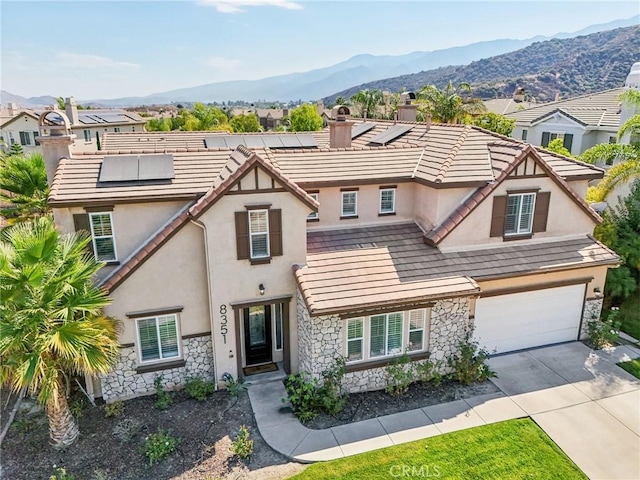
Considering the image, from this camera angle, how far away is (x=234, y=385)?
13.8m

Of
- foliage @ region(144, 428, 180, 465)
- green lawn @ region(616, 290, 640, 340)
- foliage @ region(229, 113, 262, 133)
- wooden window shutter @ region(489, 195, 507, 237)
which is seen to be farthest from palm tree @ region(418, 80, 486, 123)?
foliage @ region(144, 428, 180, 465)

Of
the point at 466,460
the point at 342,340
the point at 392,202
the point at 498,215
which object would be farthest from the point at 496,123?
the point at 466,460

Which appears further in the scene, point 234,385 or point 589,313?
point 589,313

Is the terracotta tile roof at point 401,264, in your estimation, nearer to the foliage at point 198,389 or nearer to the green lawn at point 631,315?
the green lawn at point 631,315

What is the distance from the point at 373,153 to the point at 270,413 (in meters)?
10.4

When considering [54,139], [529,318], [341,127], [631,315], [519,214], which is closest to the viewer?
[54,139]

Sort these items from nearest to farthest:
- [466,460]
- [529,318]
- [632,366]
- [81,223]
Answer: [466,460] < [81,223] < [632,366] < [529,318]

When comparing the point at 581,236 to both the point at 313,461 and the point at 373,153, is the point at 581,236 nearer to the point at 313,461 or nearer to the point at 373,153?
the point at 373,153

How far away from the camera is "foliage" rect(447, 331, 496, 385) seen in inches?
561

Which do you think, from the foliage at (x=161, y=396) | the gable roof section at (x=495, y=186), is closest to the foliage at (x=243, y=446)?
the foliage at (x=161, y=396)

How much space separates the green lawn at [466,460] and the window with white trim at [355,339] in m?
2.99

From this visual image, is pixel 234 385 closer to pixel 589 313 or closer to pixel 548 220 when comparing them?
pixel 548 220

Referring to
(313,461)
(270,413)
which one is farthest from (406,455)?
(270,413)

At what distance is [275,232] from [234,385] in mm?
4983
